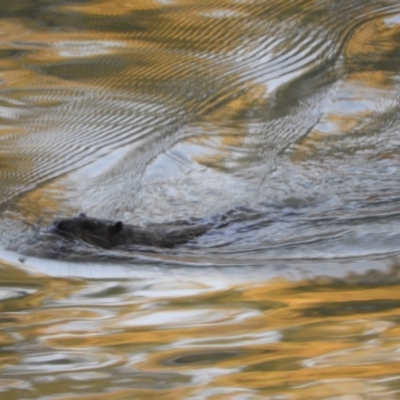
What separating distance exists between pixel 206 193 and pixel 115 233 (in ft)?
3.76

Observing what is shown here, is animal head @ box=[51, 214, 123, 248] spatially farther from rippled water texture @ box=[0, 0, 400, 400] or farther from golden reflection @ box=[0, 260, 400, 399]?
golden reflection @ box=[0, 260, 400, 399]

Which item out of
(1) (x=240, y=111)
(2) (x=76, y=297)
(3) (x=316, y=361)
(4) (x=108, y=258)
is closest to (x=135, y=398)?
(3) (x=316, y=361)

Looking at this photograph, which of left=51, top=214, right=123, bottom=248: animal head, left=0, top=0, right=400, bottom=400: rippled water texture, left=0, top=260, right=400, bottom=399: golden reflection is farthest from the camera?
left=51, top=214, right=123, bottom=248: animal head

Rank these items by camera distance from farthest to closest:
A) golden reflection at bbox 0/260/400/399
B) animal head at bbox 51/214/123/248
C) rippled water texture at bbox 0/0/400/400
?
animal head at bbox 51/214/123/248 → rippled water texture at bbox 0/0/400/400 → golden reflection at bbox 0/260/400/399

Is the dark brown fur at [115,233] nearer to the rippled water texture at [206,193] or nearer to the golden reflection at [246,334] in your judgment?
the rippled water texture at [206,193]

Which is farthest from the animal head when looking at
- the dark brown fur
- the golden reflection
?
the golden reflection

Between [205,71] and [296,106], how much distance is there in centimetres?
63

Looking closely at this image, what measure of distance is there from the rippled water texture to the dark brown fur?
0.10 metres

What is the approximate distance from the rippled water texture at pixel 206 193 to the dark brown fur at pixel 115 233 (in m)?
0.10

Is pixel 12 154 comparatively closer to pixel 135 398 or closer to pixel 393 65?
pixel 393 65

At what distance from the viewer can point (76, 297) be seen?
2637mm

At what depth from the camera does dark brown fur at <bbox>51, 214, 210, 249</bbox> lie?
3.71 m

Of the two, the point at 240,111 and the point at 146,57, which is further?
the point at 146,57

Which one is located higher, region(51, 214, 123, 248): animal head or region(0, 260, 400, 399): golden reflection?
region(51, 214, 123, 248): animal head
